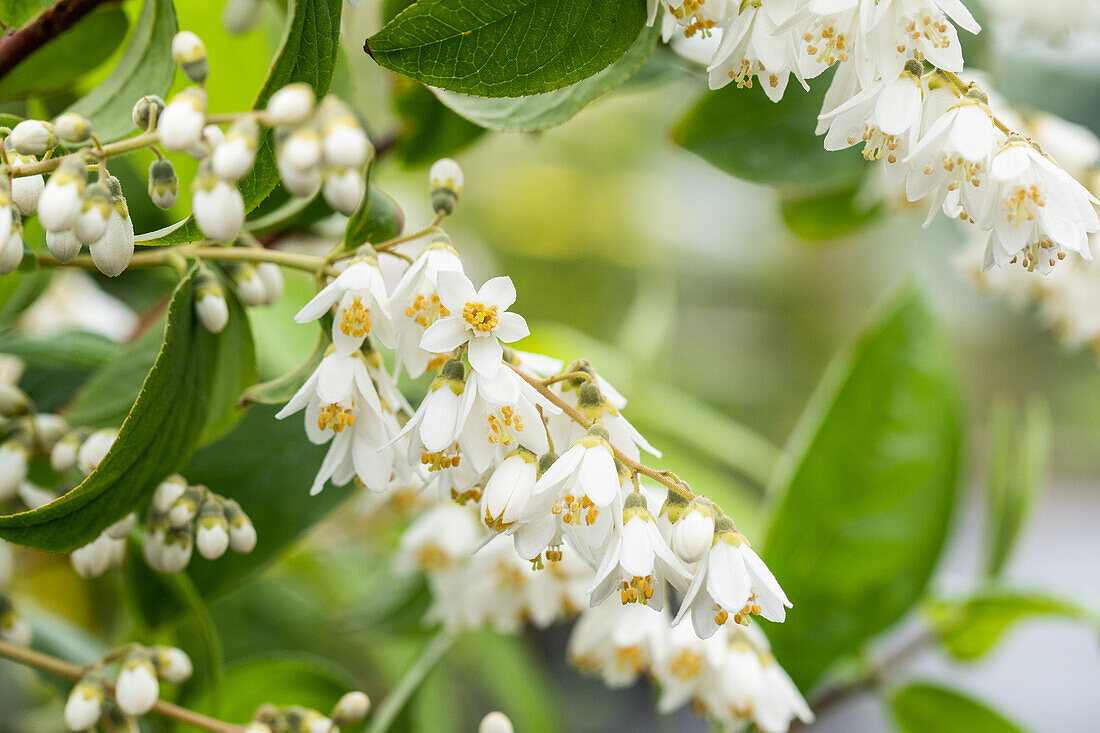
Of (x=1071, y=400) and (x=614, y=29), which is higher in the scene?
(x=614, y=29)

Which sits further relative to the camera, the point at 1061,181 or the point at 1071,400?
the point at 1071,400

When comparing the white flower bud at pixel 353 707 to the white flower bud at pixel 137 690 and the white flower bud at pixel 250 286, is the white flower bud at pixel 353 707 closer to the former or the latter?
the white flower bud at pixel 137 690

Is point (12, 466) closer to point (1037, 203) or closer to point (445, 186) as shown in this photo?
point (445, 186)

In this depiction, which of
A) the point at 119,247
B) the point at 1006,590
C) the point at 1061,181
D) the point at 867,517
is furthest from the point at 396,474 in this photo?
the point at 1006,590

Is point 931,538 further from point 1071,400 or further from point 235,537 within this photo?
point 1071,400

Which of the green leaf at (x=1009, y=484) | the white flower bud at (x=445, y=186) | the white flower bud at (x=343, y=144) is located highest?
the white flower bud at (x=343, y=144)

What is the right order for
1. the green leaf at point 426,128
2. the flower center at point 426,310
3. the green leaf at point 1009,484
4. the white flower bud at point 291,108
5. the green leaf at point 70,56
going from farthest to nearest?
the green leaf at point 1009,484 → the green leaf at point 426,128 → the green leaf at point 70,56 → the flower center at point 426,310 → the white flower bud at point 291,108

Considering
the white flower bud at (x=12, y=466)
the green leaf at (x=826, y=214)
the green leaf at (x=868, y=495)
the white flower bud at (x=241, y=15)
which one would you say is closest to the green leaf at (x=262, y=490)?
the white flower bud at (x=12, y=466)
